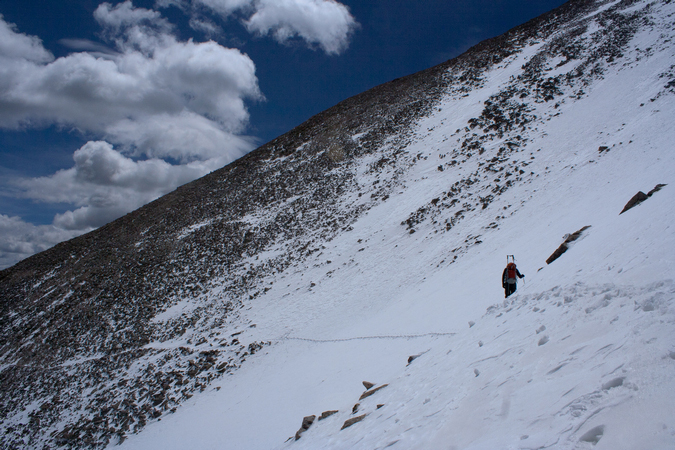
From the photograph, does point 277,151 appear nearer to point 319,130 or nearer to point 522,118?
point 319,130

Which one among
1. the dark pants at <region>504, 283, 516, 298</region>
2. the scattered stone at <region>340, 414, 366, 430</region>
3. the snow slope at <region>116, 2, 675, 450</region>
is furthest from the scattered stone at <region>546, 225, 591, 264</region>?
the scattered stone at <region>340, 414, 366, 430</region>

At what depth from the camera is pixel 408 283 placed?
16.8 metres

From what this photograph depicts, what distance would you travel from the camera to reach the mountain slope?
14.4 feet

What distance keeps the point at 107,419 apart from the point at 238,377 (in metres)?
6.31

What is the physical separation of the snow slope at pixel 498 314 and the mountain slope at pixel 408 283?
54mm

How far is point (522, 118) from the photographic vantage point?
88.5 ft

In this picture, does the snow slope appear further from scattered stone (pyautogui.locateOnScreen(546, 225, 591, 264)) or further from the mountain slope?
scattered stone (pyautogui.locateOnScreen(546, 225, 591, 264))

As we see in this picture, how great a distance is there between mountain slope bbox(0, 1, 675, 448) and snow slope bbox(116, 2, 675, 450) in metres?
0.05

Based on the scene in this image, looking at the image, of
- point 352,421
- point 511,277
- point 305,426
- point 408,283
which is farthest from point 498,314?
point 408,283

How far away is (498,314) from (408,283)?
9592mm

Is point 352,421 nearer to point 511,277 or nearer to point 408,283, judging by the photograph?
point 511,277

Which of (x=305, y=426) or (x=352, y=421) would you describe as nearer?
(x=352, y=421)

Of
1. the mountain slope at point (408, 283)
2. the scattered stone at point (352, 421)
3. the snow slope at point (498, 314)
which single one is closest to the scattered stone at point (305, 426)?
the snow slope at point (498, 314)

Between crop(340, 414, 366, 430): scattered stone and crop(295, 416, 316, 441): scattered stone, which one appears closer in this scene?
crop(340, 414, 366, 430): scattered stone
